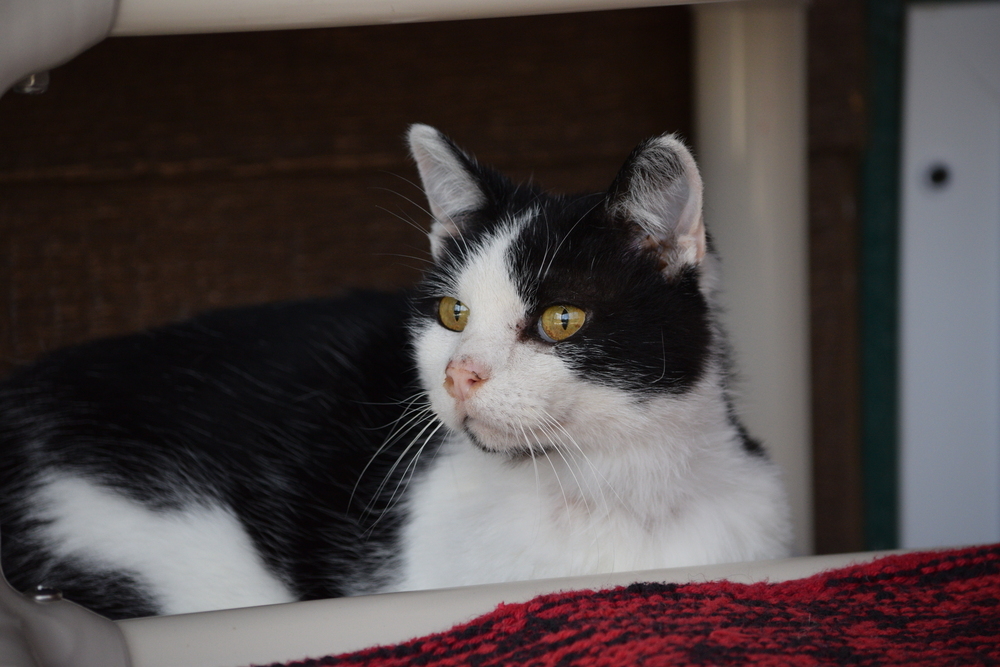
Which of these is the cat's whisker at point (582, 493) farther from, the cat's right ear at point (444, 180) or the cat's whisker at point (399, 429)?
the cat's right ear at point (444, 180)

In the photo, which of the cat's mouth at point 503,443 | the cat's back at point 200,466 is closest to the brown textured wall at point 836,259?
the cat's back at point 200,466

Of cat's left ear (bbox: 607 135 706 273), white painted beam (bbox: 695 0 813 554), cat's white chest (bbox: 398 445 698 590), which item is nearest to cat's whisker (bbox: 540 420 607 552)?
cat's white chest (bbox: 398 445 698 590)

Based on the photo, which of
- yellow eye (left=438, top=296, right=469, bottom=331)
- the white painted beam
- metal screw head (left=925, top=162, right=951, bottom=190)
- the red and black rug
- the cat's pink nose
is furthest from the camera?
metal screw head (left=925, top=162, right=951, bottom=190)

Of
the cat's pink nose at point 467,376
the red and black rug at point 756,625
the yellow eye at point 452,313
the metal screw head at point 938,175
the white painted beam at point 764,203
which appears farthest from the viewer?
the metal screw head at point 938,175

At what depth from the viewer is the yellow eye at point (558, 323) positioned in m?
0.92

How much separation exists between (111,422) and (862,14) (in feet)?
4.92

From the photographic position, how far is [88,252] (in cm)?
169

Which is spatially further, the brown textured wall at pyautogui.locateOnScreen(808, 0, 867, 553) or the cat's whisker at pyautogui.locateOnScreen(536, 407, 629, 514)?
the brown textured wall at pyautogui.locateOnScreen(808, 0, 867, 553)

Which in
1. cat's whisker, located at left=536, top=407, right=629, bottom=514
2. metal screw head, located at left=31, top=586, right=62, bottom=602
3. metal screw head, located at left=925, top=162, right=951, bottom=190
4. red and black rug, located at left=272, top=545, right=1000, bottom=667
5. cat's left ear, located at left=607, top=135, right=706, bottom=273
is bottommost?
red and black rug, located at left=272, top=545, right=1000, bottom=667

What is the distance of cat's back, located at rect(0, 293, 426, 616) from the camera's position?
3.51 ft

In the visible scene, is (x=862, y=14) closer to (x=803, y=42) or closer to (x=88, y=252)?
(x=803, y=42)

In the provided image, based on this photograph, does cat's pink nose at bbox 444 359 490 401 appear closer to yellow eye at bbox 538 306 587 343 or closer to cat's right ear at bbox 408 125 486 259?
yellow eye at bbox 538 306 587 343

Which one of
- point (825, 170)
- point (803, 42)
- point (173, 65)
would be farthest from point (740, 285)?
point (173, 65)

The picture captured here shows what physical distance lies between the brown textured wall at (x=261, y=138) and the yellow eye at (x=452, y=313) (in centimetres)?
64
